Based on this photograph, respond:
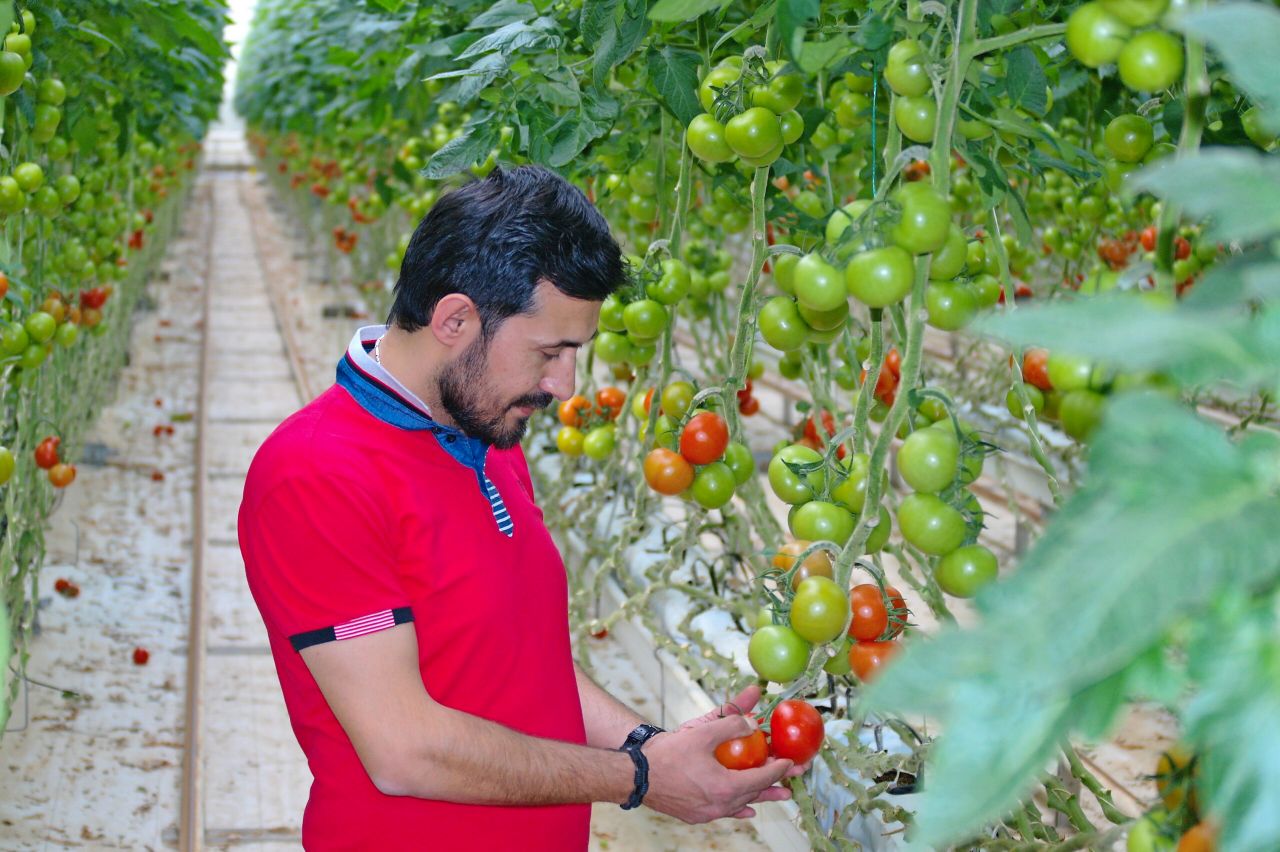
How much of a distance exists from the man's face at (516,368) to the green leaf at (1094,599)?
0.96 m

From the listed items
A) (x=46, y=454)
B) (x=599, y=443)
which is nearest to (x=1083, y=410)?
(x=599, y=443)

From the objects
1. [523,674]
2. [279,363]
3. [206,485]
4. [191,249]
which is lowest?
[191,249]

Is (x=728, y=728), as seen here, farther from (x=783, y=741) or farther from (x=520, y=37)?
(x=520, y=37)

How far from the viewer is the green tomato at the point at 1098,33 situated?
73 centimetres

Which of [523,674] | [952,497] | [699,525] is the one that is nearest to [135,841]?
[699,525]

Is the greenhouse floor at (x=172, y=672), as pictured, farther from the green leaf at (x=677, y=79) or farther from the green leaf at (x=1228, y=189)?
the green leaf at (x=1228, y=189)

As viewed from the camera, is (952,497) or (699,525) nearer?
(952,497)

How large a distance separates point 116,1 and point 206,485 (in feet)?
8.95

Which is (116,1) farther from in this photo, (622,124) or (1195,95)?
(1195,95)

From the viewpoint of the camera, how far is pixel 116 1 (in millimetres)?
2193

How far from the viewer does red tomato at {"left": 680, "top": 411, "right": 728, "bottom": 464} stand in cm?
141

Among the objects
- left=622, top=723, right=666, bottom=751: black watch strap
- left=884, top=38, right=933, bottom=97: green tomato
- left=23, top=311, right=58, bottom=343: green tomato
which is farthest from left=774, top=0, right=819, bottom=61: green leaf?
left=23, top=311, right=58, bottom=343: green tomato

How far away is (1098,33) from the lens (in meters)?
0.74

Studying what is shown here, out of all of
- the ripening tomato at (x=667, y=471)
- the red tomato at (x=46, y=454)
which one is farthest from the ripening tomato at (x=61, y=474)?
the ripening tomato at (x=667, y=471)
